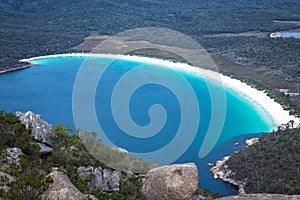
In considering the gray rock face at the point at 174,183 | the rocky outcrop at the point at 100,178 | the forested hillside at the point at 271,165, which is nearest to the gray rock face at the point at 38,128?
the rocky outcrop at the point at 100,178

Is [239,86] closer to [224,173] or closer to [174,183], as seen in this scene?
[224,173]

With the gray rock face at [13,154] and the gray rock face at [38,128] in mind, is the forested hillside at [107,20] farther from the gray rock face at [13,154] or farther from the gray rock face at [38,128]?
the gray rock face at [13,154]

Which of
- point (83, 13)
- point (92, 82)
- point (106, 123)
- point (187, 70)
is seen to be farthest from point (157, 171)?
point (83, 13)

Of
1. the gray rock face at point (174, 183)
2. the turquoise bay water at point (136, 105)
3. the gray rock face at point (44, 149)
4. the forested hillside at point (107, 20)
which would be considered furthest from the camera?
the forested hillside at point (107, 20)

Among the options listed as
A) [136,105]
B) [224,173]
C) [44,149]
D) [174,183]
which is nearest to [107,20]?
[136,105]

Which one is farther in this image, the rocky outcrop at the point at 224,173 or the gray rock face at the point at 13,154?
the rocky outcrop at the point at 224,173

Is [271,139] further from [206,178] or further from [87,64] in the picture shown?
[87,64]
